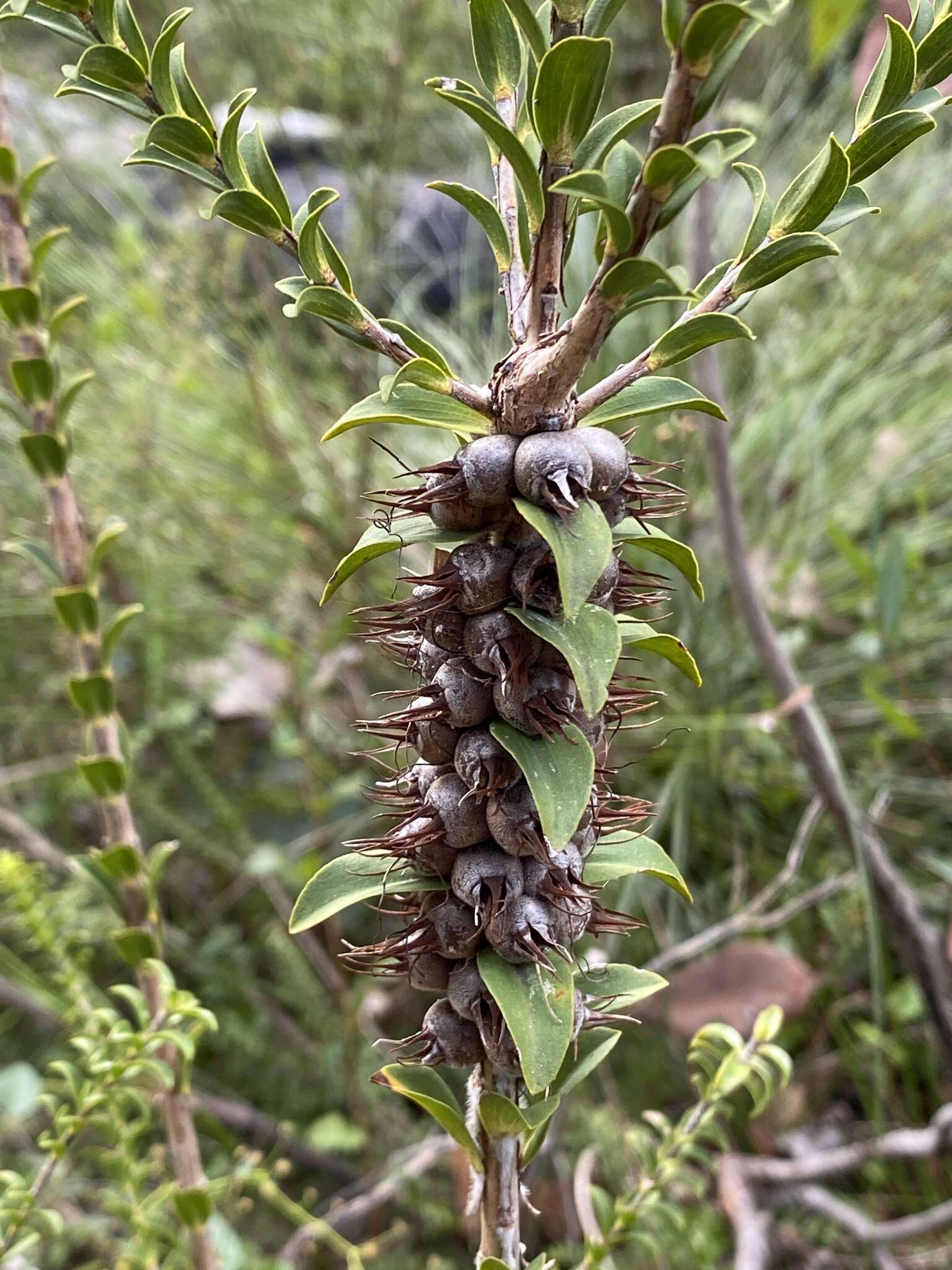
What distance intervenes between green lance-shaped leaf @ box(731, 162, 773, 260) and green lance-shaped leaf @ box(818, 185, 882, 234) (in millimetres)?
16

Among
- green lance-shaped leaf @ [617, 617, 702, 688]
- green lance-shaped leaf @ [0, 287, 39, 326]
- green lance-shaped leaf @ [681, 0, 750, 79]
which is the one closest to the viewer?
green lance-shaped leaf @ [681, 0, 750, 79]

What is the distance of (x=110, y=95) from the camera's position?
0.88ft

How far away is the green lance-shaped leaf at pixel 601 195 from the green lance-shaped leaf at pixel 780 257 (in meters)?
0.05

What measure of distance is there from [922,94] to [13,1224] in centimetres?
51

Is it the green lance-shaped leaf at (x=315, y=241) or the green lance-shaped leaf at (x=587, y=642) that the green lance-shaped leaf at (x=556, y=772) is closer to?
the green lance-shaped leaf at (x=587, y=642)

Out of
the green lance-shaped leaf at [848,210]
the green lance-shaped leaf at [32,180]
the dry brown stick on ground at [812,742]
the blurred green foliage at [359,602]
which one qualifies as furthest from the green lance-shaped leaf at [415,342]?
the blurred green foliage at [359,602]

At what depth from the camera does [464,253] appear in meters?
1.68

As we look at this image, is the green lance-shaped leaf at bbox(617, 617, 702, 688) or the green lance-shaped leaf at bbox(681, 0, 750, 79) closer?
the green lance-shaped leaf at bbox(681, 0, 750, 79)

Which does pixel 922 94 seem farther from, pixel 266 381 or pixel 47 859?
pixel 266 381

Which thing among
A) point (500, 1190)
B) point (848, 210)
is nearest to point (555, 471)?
point (848, 210)

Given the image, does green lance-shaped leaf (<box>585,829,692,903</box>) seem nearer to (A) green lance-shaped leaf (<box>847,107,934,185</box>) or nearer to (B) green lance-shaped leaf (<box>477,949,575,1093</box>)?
(B) green lance-shaped leaf (<box>477,949,575,1093</box>)

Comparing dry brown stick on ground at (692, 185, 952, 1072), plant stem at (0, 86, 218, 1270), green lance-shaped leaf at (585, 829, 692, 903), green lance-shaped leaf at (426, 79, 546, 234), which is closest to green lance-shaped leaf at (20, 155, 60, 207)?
plant stem at (0, 86, 218, 1270)

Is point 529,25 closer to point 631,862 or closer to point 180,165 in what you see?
point 180,165

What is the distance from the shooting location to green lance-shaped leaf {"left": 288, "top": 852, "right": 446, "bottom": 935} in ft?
0.95
